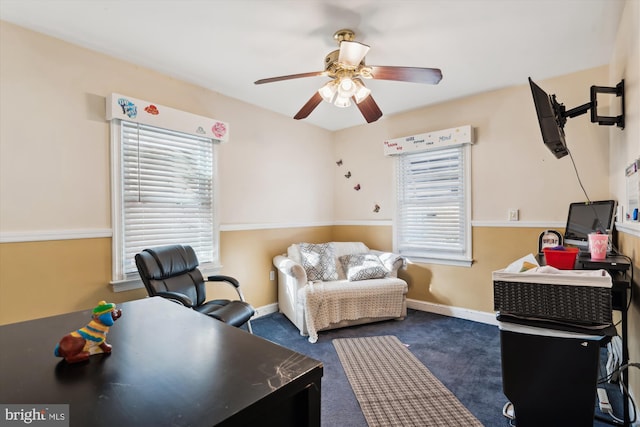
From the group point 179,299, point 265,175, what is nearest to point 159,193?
point 179,299

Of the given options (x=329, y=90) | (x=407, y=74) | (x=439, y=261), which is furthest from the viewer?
(x=439, y=261)

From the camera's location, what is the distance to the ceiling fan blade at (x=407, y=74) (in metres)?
2.03

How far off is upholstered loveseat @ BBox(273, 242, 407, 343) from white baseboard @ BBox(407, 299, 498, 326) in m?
0.45

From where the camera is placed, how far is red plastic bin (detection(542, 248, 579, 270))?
1.68 meters

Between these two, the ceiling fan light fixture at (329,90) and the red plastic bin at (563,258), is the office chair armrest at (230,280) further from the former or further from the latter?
the red plastic bin at (563,258)

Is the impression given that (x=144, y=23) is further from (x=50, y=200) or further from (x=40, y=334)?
(x=40, y=334)

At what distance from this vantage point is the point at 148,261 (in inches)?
96.9

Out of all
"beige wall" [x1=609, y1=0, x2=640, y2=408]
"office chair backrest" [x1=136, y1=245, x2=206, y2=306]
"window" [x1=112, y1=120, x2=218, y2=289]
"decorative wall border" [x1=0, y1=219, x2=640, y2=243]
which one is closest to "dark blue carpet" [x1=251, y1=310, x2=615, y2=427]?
"beige wall" [x1=609, y1=0, x2=640, y2=408]

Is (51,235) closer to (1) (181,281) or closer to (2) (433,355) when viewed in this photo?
(1) (181,281)

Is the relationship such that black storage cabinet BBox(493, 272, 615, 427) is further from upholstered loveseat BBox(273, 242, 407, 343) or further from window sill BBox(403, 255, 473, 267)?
window sill BBox(403, 255, 473, 267)

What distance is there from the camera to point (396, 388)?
2203 mm

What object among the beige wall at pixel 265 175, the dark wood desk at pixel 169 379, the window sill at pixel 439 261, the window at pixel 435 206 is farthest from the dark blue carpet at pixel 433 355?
the dark wood desk at pixel 169 379

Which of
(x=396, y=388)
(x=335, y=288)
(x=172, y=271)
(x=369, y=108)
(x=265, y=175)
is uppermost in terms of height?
(x=369, y=108)

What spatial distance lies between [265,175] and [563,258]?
298cm
